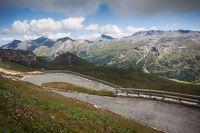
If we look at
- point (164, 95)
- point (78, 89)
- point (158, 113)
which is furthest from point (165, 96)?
point (78, 89)

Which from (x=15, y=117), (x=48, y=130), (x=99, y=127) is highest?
(x=15, y=117)

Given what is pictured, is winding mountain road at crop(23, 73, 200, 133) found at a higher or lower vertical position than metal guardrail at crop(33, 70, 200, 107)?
lower

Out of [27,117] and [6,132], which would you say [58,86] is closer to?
[27,117]

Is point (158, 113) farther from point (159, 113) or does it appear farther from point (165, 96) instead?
point (165, 96)

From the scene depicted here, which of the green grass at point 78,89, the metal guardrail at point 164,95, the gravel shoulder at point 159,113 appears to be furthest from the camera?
the green grass at point 78,89

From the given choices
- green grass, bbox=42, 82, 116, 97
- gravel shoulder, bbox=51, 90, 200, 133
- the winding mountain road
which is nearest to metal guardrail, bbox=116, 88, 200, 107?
the winding mountain road

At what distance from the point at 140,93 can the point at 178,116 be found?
18.0 m

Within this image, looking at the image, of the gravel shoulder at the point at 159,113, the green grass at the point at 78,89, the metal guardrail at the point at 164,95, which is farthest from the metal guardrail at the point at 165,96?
the green grass at the point at 78,89

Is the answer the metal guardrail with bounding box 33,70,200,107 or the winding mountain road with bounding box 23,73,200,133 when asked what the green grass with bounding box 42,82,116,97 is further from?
the winding mountain road with bounding box 23,73,200,133

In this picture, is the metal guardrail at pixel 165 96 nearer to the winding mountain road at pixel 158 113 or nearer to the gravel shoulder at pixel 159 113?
the winding mountain road at pixel 158 113

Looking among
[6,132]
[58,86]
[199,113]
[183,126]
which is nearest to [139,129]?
[183,126]

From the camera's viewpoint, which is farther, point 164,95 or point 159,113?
A: point 164,95

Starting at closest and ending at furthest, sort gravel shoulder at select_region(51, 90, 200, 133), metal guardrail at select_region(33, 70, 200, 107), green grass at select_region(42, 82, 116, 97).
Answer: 1. gravel shoulder at select_region(51, 90, 200, 133)
2. metal guardrail at select_region(33, 70, 200, 107)
3. green grass at select_region(42, 82, 116, 97)

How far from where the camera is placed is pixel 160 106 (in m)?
44.3
